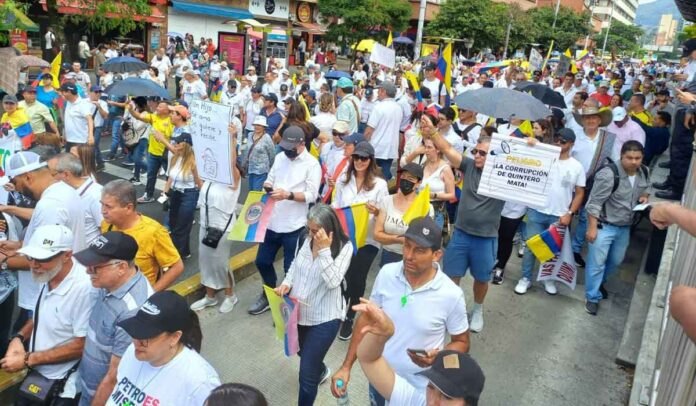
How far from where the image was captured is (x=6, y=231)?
4055 millimetres

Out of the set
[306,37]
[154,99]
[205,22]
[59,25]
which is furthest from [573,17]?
[154,99]

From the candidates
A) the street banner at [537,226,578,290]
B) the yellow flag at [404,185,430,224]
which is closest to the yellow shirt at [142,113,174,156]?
the yellow flag at [404,185,430,224]

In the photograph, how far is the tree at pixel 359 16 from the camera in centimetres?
3316

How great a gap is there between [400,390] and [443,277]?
0.80 m

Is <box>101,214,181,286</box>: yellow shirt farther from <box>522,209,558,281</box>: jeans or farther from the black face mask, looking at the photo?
<box>522,209,558,281</box>: jeans

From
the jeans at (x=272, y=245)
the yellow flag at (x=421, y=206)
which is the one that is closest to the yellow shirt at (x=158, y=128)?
the jeans at (x=272, y=245)

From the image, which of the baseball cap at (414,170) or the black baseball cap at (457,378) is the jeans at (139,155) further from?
the black baseball cap at (457,378)

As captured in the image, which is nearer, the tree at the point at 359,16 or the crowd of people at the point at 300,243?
the crowd of people at the point at 300,243

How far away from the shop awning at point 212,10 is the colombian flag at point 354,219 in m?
29.8

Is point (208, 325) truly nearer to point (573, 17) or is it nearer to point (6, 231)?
point (6, 231)

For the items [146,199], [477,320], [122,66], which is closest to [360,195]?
[477,320]

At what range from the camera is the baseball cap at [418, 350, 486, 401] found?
7.18 ft

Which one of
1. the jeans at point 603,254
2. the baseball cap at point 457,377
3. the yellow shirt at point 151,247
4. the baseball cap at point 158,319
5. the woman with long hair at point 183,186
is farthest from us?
the woman with long hair at point 183,186

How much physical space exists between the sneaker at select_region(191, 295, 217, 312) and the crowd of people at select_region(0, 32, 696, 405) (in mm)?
16
